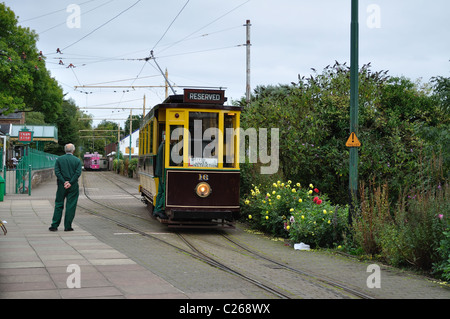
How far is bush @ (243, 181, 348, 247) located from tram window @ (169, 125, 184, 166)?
7.67 feet

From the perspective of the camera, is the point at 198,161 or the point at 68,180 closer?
the point at 68,180

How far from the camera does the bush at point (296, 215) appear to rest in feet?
35.9

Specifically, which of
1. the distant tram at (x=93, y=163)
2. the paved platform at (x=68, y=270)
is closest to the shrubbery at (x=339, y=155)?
the paved platform at (x=68, y=270)

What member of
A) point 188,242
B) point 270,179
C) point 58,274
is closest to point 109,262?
point 58,274

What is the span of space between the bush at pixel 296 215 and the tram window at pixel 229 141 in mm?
1306

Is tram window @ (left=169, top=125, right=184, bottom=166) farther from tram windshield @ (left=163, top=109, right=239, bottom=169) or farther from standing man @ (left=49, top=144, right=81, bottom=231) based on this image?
standing man @ (left=49, top=144, right=81, bottom=231)

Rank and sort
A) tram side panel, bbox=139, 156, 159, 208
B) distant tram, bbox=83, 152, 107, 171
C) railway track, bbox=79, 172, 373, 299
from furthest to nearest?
distant tram, bbox=83, 152, 107, 171 < tram side panel, bbox=139, 156, 159, 208 < railway track, bbox=79, 172, 373, 299

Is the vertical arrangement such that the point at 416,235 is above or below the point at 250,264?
above

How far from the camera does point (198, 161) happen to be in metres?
12.7

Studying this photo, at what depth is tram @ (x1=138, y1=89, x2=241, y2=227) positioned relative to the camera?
40.9 feet

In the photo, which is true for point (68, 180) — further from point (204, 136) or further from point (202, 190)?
point (204, 136)

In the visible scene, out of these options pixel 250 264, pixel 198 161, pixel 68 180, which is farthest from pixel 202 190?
pixel 250 264

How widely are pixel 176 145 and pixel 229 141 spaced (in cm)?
126

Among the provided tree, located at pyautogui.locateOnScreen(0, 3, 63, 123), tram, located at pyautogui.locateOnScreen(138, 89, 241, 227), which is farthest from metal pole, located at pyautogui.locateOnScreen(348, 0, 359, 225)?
tree, located at pyautogui.locateOnScreen(0, 3, 63, 123)
